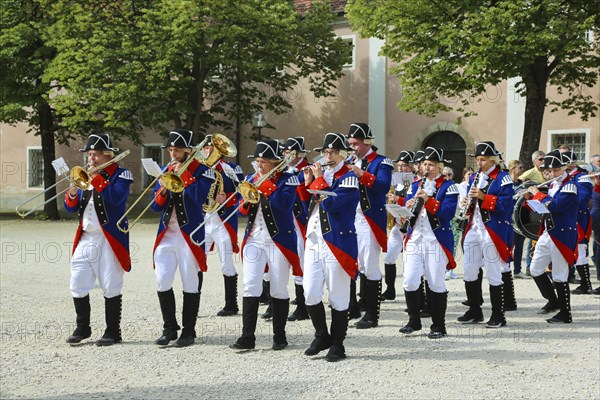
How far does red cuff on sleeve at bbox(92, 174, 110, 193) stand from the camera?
766cm

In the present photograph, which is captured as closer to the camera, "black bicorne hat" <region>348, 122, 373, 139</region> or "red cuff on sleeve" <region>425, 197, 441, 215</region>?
"red cuff on sleeve" <region>425, 197, 441, 215</region>

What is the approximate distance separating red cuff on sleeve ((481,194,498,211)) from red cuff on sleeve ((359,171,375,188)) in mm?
1370

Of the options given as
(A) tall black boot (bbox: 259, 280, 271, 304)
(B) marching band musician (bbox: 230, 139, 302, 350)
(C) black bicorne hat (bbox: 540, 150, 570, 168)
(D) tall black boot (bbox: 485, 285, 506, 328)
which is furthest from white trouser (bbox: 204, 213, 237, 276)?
(C) black bicorne hat (bbox: 540, 150, 570, 168)

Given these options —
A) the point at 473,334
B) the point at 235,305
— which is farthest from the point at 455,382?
the point at 235,305

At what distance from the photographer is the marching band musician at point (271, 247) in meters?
7.36

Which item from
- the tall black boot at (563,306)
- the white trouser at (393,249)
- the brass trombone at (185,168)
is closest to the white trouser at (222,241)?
the brass trombone at (185,168)

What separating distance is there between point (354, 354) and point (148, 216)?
68.2 feet

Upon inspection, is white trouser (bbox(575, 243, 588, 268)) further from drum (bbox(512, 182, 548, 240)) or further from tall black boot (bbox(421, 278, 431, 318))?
tall black boot (bbox(421, 278, 431, 318))

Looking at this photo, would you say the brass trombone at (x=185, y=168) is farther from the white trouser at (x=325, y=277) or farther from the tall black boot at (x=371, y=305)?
the tall black boot at (x=371, y=305)

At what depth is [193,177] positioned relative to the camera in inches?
299

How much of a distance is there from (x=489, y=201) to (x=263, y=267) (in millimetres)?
2792

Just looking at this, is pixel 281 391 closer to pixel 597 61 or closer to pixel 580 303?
pixel 580 303

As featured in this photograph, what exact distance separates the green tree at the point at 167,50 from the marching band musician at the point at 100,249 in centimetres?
1564

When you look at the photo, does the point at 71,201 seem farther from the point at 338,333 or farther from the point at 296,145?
the point at 296,145
